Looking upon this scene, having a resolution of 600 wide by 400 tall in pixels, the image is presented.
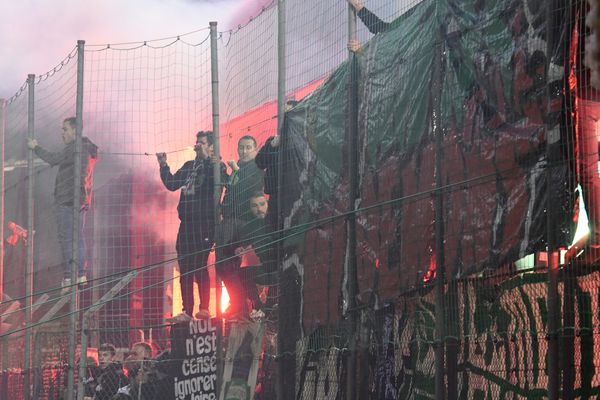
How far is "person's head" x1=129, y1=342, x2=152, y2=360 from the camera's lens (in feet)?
40.9

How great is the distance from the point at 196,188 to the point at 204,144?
0.52m

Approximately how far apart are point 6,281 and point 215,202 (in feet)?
14.9

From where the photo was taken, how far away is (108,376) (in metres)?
12.7

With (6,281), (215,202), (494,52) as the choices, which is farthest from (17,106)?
(494,52)

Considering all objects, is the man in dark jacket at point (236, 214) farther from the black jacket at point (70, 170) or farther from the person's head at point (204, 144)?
the black jacket at point (70, 170)

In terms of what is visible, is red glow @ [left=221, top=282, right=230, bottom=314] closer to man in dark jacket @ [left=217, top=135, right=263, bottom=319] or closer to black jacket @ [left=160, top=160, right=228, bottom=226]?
man in dark jacket @ [left=217, top=135, right=263, bottom=319]

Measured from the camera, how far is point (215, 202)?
1223cm

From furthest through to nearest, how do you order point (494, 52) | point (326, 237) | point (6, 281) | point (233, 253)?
point (6, 281)
point (233, 253)
point (326, 237)
point (494, 52)

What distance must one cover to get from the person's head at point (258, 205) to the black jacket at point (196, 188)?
75 cm

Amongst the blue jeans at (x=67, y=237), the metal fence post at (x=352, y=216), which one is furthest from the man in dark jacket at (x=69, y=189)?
the metal fence post at (x=352, y=216)

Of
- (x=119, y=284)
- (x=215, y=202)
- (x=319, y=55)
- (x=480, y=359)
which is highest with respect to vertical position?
(x=319, y=55)

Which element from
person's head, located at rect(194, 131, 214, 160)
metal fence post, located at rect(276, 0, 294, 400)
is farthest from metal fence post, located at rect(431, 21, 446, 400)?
person's head, located at rect(194, 131, 214, 160)

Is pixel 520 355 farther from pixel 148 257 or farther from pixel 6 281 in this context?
pixel 6 281

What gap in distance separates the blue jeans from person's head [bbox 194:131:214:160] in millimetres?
1808
